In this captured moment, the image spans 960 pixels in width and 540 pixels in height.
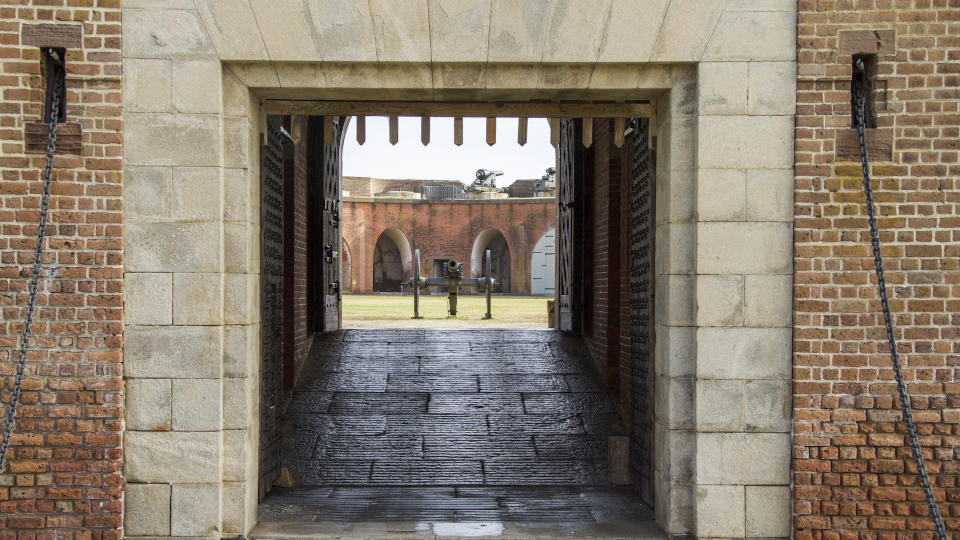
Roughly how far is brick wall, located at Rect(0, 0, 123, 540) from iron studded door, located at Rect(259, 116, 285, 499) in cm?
94

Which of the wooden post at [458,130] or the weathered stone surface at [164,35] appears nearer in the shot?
the weathered stone surface at [164,35]

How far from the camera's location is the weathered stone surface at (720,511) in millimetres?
4109

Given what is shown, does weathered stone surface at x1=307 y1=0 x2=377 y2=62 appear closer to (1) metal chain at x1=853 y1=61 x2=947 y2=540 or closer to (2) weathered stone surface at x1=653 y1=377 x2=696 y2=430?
(2) weathered stone surface at x1=653 y1=377 x2=696 y2=430

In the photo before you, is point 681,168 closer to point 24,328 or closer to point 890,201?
point 890,201

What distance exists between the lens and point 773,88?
407 centimetres

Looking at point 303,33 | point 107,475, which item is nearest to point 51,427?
point 107,475

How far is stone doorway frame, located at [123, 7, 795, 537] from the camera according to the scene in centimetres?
406

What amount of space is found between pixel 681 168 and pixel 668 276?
635 millimetres

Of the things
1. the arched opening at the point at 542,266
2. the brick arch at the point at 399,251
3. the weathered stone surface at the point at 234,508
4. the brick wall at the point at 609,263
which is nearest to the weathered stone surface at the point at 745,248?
the brick wall at the point at 609,263

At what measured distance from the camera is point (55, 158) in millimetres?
3990

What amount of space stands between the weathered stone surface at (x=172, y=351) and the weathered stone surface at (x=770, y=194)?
3116 millimetres

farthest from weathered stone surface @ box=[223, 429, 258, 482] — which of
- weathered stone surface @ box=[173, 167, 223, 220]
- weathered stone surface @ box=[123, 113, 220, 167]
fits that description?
weathered stone surface @ box=[123, 113, 220, 167]

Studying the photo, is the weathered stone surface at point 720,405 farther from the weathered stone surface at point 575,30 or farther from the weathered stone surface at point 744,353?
the weathered stone surface at point 575,30

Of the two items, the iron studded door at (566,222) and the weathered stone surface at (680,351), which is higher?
the iron studded door at (566,222)
